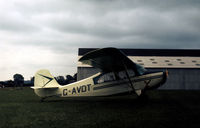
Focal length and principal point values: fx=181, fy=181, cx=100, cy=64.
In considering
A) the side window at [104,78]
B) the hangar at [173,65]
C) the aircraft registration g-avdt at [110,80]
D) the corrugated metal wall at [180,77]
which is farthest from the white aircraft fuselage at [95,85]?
the hangar at [173,65]

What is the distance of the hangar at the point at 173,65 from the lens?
3459 centimetres

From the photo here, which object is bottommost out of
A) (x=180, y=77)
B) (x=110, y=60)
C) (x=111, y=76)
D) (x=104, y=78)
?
(x=180, y=77)

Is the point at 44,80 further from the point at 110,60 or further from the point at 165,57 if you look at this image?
the point at 165,57

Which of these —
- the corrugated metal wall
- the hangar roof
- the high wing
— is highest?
the hangar roof

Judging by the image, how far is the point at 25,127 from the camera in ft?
15.9

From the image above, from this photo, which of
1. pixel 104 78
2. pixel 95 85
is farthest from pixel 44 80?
pixel 104 78

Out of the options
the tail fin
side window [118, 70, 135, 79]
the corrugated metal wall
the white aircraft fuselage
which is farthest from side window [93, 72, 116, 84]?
the corrugated metal wall

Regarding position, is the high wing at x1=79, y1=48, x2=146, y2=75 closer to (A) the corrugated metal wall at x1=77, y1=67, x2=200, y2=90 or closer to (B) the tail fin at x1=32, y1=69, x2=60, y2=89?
(B) the tail fin at x1=32, y1=69, x2=60, y2=89

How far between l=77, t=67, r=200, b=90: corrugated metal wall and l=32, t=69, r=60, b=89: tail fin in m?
22.8

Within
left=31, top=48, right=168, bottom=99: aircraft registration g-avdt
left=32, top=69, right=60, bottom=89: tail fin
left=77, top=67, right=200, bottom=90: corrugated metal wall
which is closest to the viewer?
left=31, top=48, right=168, bottom=99: aircraft registration g-avdt

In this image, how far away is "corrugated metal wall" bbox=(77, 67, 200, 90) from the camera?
113ft

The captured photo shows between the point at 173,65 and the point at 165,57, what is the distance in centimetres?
308

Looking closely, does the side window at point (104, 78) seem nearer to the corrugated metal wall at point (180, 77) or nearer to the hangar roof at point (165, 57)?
the corrugated metal wall at point (180, 77)

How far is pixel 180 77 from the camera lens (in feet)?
114
